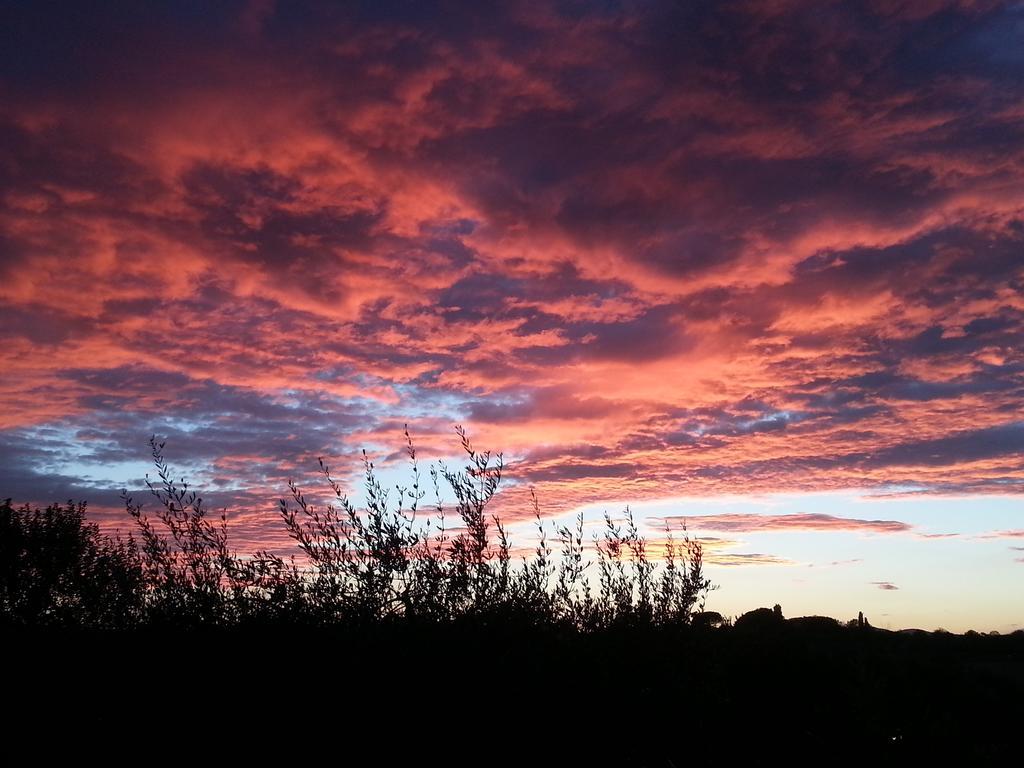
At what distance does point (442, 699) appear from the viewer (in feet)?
19.1

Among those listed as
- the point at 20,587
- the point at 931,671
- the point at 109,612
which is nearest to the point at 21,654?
the point at 109,612

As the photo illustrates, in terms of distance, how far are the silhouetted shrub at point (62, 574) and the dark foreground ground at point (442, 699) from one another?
0.89 metres

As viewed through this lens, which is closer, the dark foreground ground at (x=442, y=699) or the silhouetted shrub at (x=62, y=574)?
the dark foreground ground at (x=442, y=699)

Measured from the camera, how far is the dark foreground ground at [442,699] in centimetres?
557

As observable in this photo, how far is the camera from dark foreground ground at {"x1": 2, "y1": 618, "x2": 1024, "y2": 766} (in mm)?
5566

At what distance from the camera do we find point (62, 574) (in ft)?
71.7

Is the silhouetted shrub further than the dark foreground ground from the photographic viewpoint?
Yes

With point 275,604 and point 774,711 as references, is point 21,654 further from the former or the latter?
point 774,711

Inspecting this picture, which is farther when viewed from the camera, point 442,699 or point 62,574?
point 62,574

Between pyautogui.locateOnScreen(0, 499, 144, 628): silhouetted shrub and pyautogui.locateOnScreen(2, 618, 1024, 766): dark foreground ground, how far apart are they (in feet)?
2.93

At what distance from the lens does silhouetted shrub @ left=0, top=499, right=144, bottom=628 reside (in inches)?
340

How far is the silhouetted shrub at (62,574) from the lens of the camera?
340 inches

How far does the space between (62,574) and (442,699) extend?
20.4m

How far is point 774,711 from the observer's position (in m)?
7.36
